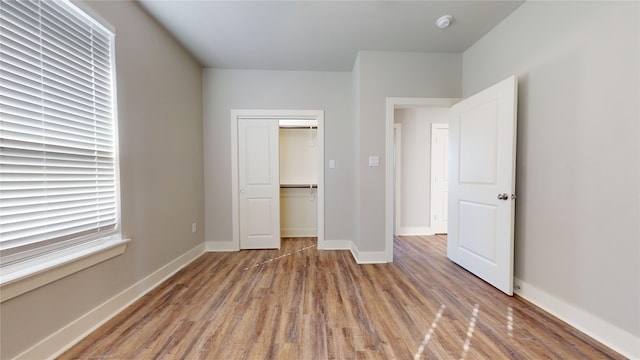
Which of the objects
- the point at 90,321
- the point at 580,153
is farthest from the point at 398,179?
the point at 90,321

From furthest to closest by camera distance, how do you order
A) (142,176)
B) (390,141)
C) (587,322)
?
(390,141) < (142,176) < (587,322)

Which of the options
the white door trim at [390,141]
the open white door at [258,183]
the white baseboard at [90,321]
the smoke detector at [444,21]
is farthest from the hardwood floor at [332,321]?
the smoke detector at [444,21]

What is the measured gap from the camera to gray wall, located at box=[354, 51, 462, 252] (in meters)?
2.81

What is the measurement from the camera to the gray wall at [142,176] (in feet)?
4.28

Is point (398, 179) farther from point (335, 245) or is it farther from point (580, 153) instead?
point (580, 153)

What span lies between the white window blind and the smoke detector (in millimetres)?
2800

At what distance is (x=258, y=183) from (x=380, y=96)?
6.72 ft

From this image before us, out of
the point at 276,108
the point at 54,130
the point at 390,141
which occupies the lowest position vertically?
the point at 54,130

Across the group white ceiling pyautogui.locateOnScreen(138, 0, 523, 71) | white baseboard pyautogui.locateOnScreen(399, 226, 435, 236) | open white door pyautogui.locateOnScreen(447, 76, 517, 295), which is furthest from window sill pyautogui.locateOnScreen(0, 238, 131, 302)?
white baseboard pyautogui.locateOnScreen(399, 226, 435, 236)

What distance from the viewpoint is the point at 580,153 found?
63.1 inches

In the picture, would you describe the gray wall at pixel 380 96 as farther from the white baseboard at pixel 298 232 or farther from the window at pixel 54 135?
the window at pixel 54 135

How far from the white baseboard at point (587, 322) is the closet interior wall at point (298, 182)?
114 inches

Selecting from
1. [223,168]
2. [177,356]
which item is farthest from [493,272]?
[223,168]

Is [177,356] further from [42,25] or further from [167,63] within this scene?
[167,63]
